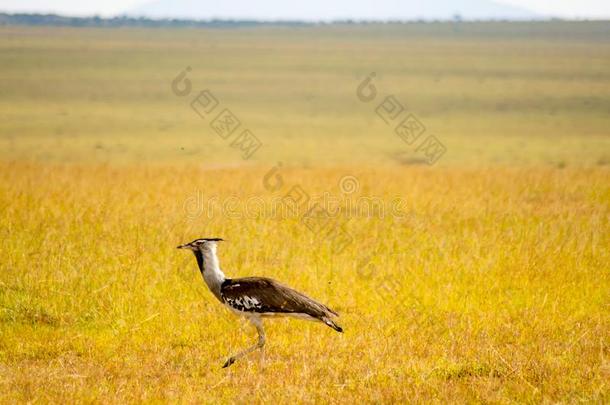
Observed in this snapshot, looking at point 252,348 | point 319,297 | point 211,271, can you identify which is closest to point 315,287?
point 319,297

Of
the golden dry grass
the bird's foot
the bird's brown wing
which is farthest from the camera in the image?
the bird's foot

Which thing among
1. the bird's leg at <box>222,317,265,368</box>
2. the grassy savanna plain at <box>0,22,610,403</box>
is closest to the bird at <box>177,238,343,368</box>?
the bird's leg at <box>222,317,265,368</box>

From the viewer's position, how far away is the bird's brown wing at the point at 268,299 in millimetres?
6039

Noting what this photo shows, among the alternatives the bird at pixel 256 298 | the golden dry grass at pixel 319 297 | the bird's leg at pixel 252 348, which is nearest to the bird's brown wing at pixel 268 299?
the bird at pixel 256 298

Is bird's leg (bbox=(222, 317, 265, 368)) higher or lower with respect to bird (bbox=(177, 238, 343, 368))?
lower

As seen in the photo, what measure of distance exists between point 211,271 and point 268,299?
0.47m

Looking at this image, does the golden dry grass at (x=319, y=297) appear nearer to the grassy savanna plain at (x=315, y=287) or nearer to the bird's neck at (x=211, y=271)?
the grassy savanna plain at (x=315, y=287)

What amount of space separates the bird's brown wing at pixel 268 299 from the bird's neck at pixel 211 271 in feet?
0.26

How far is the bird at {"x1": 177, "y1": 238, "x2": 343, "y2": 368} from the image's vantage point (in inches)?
238

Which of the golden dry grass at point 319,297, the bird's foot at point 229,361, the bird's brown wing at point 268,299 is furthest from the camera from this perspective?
the bird's foot at point 229,361

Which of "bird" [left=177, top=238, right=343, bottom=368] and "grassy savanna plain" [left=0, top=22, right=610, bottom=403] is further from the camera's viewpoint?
"bird" [left=177, top=238, right=343, bottom=368]

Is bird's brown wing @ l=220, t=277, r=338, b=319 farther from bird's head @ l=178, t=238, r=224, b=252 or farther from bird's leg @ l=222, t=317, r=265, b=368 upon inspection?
bird's head @ l=178, t=238, r=224, b=252

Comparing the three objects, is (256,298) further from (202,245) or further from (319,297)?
(319,297)

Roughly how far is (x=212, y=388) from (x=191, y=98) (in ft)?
162
